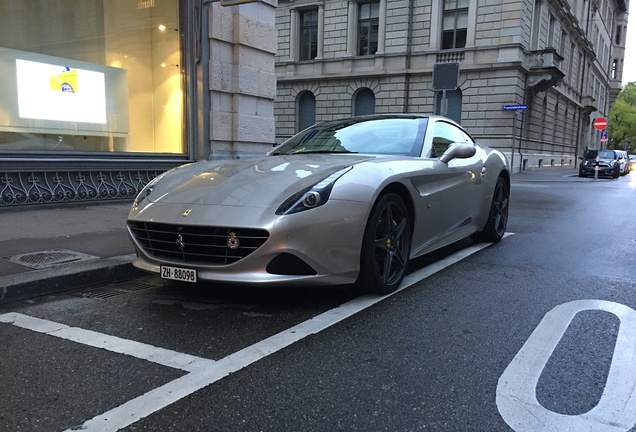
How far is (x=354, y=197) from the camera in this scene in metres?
3.59

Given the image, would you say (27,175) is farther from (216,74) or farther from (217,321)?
(217,321)

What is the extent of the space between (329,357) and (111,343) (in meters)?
1.34

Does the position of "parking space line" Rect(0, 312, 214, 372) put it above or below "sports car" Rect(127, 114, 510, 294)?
below

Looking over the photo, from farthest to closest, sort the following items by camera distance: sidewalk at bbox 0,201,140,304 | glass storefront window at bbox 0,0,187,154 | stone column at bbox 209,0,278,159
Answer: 1. stone column at bbox 209,0,278,159
2. glass storefront window at bbox 0,0,187,154
3. sidewalk at bbox 0,201,140,304

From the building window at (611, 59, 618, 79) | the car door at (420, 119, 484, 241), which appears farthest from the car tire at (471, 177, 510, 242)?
the building window at (611, 59, 618, 79)

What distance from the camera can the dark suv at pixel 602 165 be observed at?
26641mm

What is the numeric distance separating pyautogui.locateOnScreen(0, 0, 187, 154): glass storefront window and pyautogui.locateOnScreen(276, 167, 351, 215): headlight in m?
5.88

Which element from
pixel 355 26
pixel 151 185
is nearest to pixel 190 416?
pixel 151 185

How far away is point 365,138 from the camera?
15.9 ft

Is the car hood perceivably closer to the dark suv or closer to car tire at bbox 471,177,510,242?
car tire at bbox 471,177,510,242

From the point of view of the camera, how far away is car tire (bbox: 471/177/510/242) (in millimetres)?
6152

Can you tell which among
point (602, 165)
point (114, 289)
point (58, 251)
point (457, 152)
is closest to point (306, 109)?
point (602, 165)

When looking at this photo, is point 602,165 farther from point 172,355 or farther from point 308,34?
point 172,355

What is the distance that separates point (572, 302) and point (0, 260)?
490 centimetres
